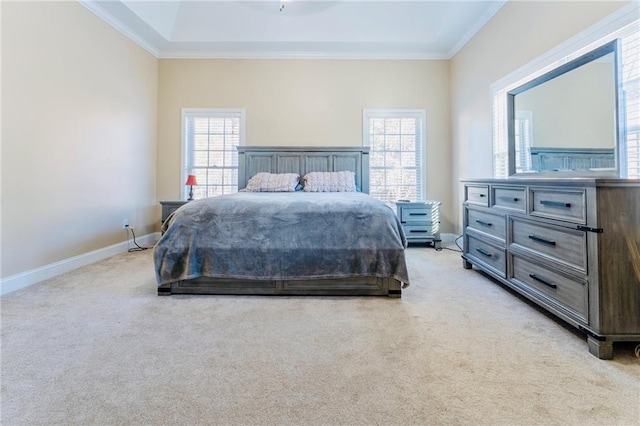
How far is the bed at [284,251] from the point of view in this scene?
7.71 feet

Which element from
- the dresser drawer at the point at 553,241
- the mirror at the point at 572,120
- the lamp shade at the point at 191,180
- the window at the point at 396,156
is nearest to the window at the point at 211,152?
the lamp shade at the point at 191,180

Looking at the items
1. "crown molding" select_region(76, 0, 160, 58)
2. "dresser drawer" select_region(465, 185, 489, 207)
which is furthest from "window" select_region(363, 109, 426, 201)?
"crown molding" select_region(76, 0, 160, 58)

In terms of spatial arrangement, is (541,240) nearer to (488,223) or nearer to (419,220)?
(488,223)

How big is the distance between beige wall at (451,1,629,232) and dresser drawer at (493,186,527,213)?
1321 millimetres

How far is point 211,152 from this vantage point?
4.91 m

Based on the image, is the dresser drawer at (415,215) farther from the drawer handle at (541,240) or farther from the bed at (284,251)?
the drawer handle at (541,240)

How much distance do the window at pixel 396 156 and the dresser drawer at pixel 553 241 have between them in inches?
102

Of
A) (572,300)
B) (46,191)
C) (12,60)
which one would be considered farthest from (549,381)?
(12,60)

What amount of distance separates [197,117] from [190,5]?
1.55m

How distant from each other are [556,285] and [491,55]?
3095 mm

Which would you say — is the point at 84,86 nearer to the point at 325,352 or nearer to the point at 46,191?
the point at 46,191

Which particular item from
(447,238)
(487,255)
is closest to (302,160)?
(447,238)

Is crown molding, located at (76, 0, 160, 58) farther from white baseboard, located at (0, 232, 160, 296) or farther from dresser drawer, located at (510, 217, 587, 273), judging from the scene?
dresser drawer, located at (510, 217, 587, 273)

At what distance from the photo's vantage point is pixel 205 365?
147cm
